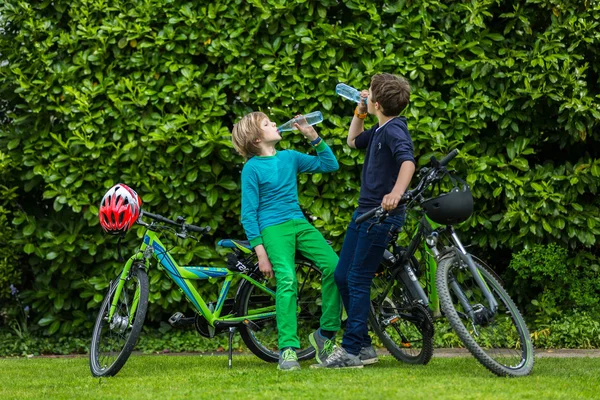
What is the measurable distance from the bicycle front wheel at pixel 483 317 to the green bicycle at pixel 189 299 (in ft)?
3.83

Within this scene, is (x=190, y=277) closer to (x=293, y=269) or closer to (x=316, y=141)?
(x=293, y=269)

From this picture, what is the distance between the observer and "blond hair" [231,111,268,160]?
19.2ft

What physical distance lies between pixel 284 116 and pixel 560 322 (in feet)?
8.63

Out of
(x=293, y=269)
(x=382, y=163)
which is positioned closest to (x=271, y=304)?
(x=293, y=269)

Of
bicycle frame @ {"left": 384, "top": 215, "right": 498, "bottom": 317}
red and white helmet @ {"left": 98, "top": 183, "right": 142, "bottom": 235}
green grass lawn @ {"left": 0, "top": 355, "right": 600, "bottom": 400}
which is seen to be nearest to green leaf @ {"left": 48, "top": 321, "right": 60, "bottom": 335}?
green grass lawn @ {"left": 0, "top": 355, "right": 600, "bottom": 400}


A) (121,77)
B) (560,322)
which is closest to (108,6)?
(121,77)

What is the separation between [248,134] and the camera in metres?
5.85

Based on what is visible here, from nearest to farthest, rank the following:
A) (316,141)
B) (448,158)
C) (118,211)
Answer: (448,158)
(118,211)
(316,141)

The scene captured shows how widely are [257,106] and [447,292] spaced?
2913mm

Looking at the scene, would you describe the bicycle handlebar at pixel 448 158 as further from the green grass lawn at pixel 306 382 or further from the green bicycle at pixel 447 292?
the green grass lawn at pixel 306 382

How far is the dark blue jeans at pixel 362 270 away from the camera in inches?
215

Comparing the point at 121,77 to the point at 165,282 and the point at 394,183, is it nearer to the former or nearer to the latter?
the point at 165,282

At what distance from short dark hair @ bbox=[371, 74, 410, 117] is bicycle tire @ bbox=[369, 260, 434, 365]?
3.39 ft

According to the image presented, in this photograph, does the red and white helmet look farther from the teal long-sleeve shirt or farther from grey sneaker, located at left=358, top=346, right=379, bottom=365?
grey sneaker, located at left=358, top=346, right=379, bottom=365
